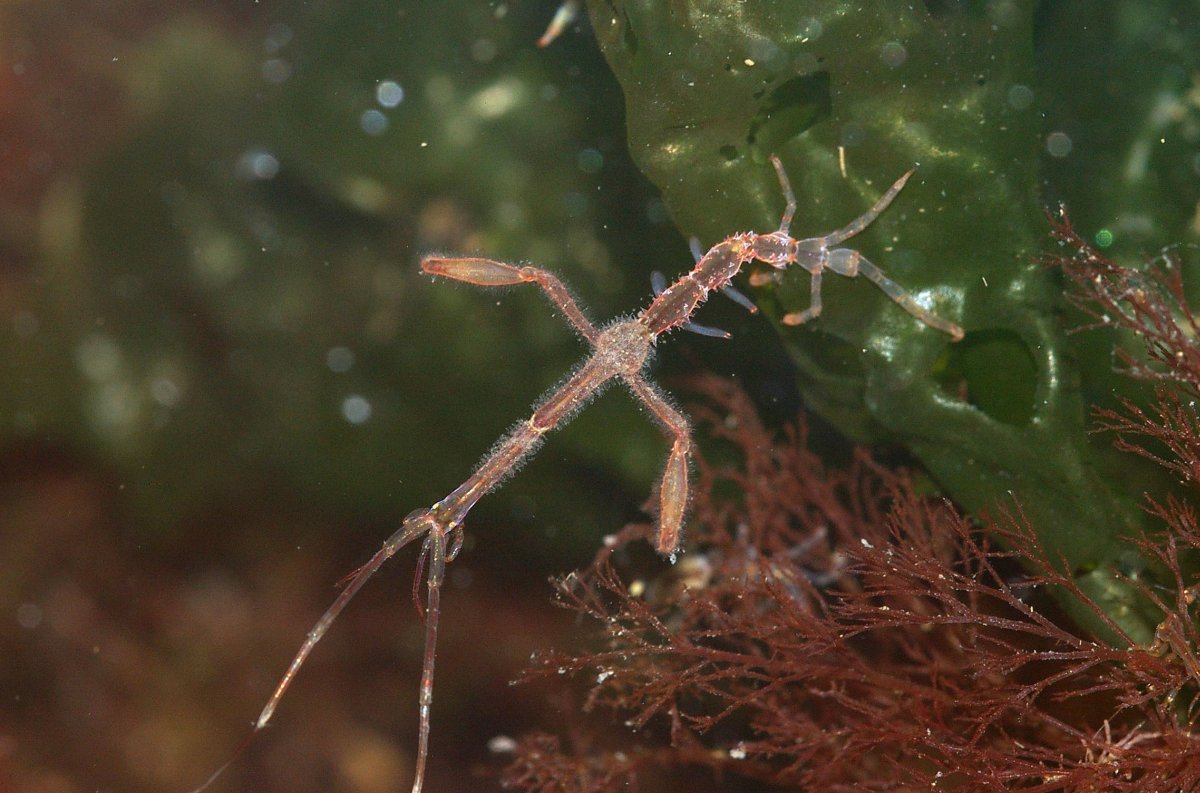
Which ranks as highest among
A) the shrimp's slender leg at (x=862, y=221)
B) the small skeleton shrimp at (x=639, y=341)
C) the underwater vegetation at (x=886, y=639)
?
the shrimp's slender leg at (x=862, y=221)

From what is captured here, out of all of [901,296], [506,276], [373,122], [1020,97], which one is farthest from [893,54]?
[373,122]

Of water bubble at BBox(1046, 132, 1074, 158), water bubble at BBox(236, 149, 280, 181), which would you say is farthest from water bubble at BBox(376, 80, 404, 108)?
water bubble at BBox(1046, 132, 1074, 158)

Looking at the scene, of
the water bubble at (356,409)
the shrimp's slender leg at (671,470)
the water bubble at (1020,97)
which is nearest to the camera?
the water bubble at (1020,97)

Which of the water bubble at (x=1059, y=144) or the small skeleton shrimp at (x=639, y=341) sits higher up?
the water bubble at (x=1059, y=144)

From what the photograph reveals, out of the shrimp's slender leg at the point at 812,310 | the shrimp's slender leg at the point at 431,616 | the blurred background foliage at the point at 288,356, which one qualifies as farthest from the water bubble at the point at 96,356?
the shrimp's slender leg at the point at 812,310

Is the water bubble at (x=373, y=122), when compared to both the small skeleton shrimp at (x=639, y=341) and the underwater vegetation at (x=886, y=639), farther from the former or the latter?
the underwater vegetation at (x=886, y=639)

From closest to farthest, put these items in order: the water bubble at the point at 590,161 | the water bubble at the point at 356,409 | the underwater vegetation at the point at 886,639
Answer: the underwater vegetation at the point at 886,639 < the water bubble at the point at 590,161 < the water bubble at the point at 356,409
